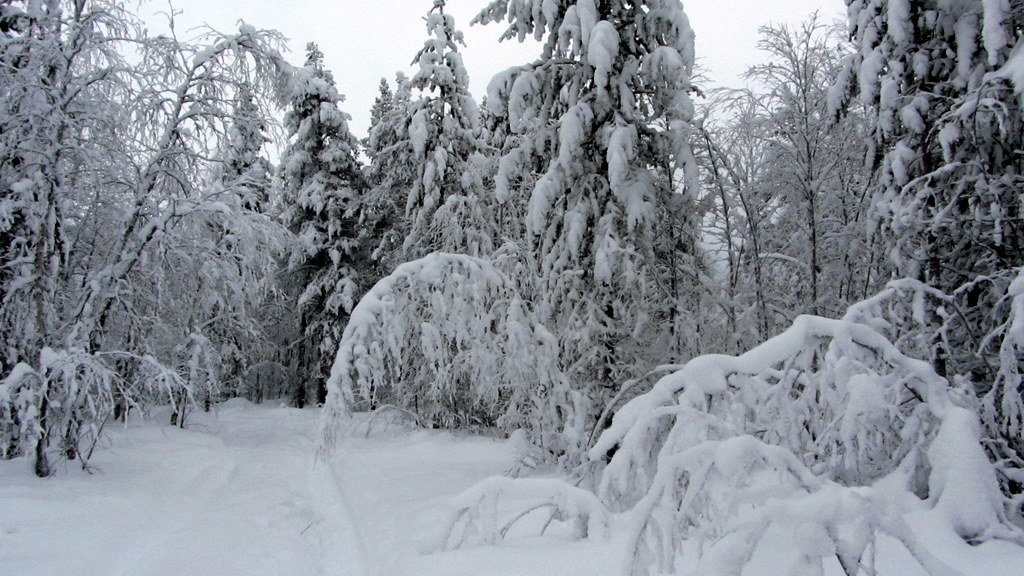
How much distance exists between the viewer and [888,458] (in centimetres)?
374

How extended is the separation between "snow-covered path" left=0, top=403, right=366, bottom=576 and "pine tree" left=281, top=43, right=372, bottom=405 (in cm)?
1038

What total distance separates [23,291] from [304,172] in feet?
50.0

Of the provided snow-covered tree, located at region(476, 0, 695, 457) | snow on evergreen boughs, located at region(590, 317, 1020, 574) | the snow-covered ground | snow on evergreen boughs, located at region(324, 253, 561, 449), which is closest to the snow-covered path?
the snow-covered ground

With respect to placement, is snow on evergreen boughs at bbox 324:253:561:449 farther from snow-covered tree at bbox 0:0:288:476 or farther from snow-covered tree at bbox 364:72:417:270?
snow-covered tree at bbox 364:72:417:270

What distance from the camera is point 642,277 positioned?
8.65 meters

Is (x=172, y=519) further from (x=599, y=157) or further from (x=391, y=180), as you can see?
(x=391, y=180)

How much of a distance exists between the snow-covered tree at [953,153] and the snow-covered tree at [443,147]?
10805mm

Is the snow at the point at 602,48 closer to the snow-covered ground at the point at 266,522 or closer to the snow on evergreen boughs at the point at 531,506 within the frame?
the snow-covered ground at the point at 266,522

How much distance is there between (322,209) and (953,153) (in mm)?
20345

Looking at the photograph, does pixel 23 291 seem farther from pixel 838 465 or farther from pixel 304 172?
pixel 304 172

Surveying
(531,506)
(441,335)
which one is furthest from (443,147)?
(531,506)

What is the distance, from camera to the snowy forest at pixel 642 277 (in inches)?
116

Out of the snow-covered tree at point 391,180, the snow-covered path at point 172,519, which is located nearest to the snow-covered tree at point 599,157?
the snow-covered path at point 172,519

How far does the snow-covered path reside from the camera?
234 inches
